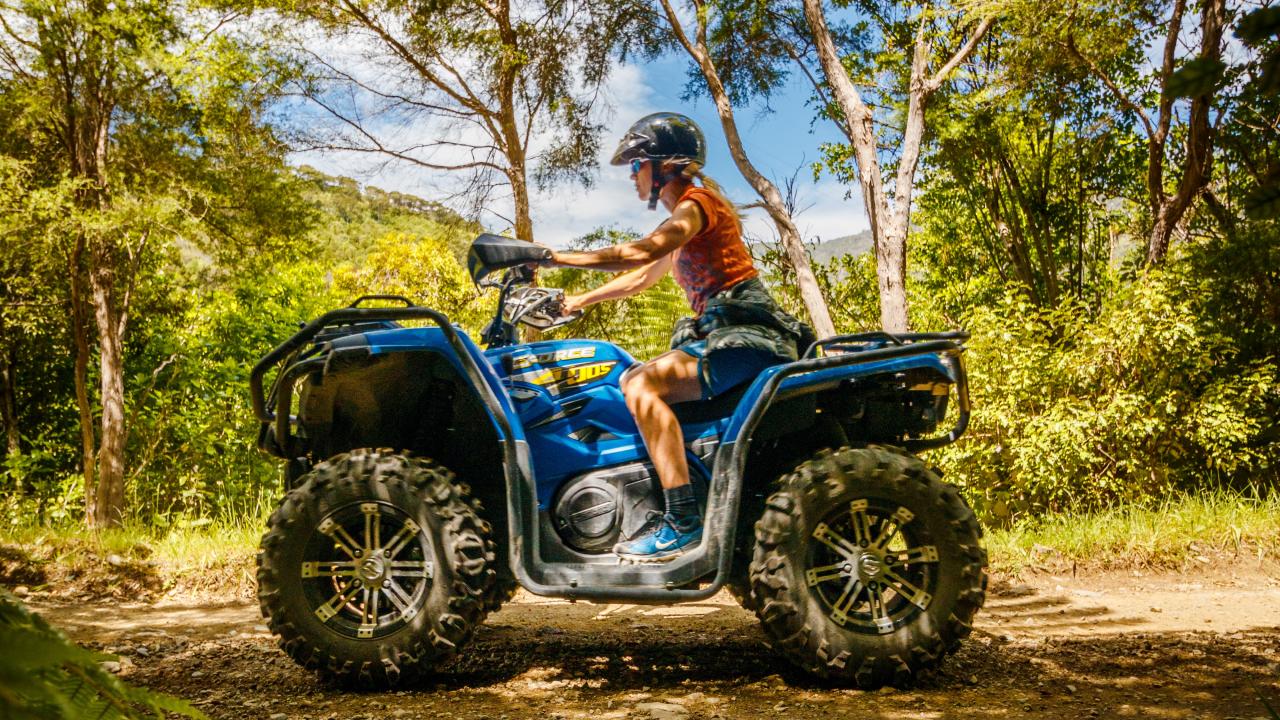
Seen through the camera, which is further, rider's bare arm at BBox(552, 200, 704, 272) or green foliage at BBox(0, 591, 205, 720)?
rider's bare arm at BBox(552, 200, 704, 272)

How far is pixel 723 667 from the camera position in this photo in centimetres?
337

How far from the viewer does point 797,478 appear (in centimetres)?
302

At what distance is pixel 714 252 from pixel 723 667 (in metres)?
1.59

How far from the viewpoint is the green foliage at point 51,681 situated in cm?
65

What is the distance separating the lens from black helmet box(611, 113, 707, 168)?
11.6ft

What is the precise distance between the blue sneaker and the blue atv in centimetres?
5

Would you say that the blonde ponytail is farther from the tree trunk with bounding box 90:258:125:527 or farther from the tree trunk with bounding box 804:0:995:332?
the tree trunk with bounding box 90:258:125:527

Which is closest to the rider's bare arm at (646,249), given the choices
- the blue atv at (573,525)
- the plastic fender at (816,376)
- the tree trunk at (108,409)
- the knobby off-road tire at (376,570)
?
the blue atv at (573,525)

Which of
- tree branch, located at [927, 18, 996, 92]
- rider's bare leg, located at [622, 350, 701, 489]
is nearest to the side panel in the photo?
rider's bare leg, located at [622, 350, 701, 489]

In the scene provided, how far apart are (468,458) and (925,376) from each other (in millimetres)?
1769

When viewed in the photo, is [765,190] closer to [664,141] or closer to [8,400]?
[664,141]

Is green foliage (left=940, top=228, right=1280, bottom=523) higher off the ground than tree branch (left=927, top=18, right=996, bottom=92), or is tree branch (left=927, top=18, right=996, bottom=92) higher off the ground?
tree branch (left=927, top=18, right=996, bottom=92)

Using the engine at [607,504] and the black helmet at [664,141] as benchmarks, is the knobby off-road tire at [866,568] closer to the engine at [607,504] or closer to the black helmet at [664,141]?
the engine at [607,504]

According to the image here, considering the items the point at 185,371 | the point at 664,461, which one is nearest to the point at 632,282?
the point at 664,461
